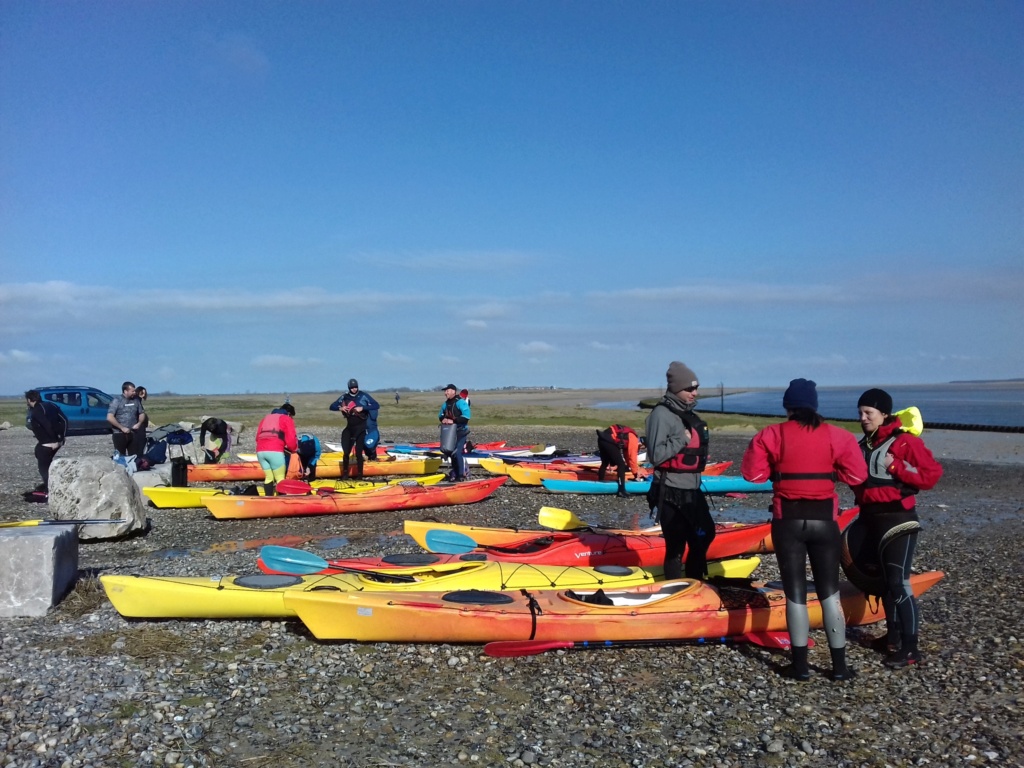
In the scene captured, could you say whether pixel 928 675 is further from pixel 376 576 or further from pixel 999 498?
pixel 999 498

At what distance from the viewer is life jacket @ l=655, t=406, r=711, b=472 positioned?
6730 millimetres

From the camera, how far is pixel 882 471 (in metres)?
5.78

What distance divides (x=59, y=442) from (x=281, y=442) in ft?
12.9

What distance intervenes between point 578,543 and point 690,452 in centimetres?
257

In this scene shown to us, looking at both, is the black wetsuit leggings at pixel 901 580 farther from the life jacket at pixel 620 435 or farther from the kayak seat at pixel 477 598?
the life jacket at pixel 620 435

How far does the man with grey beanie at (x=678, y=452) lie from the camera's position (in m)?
6.69

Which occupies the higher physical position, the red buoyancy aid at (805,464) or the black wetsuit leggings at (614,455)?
the red buoyancy aid at (805,464)

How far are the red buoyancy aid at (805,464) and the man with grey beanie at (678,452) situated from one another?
1.38 metres

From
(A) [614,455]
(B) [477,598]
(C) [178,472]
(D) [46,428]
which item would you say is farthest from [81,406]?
(B) [477,598]

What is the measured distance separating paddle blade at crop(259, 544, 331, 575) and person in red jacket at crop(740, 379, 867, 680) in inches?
170

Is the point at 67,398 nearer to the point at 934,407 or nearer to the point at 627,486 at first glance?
the point at 627,486

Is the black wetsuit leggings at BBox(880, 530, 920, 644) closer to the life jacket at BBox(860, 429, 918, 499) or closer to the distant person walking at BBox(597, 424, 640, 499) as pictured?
the life jacket at BBox(860, 429, 918, 499)

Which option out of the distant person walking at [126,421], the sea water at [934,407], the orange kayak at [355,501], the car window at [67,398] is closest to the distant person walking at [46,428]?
the distant person walking at [126,421]

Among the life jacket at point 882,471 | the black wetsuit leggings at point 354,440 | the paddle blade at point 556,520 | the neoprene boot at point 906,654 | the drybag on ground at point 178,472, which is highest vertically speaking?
the life jacket at point 882,471
